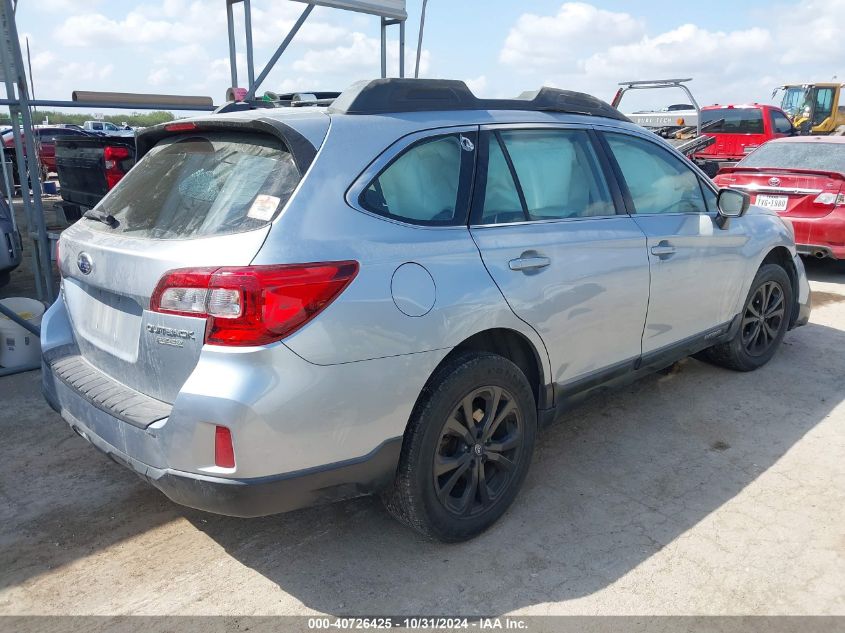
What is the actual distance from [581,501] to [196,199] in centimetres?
214

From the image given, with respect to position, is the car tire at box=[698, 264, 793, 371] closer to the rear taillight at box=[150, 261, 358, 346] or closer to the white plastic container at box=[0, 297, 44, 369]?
the rear taillight at box=[150, 261, 358, 346]

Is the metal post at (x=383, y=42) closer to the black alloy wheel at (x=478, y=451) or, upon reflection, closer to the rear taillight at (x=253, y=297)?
the black alloy wheel at (x=478, y=451)

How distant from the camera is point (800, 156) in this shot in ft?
26.2

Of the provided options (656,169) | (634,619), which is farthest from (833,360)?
(634,619)

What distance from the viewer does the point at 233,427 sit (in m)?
2.19

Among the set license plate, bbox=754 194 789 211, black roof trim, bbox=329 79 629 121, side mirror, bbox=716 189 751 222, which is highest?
black roof trim, bbox=329 79 629 121

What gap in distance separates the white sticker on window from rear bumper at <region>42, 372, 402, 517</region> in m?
0.82

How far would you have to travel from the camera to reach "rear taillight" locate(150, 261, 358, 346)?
7.19 feet

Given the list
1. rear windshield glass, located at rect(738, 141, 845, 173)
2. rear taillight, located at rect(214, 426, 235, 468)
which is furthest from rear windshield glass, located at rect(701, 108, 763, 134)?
rear taillight, located at rect(214, 426, 235, 468)

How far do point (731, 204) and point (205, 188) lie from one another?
3.08 meters

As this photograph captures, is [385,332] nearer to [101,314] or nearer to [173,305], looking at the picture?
[173,305]

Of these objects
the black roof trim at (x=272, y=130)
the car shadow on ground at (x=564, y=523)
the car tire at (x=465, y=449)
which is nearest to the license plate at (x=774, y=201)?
the car shadow on ground at (x=564, y=523)

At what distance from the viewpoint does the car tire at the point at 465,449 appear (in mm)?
2623

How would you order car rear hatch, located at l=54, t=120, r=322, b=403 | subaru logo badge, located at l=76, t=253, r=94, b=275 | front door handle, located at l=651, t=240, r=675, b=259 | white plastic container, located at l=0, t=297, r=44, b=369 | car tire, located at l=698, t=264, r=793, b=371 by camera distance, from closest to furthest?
car rear hatch, located at l=54, t=120, r=322, b=403, subaru logo badge, located at l=76, t=253, r=94, b=275, front door handle, located at l=651, t=240, r=675, b=259, car tire, located at l=698, t=264, r=793, b=371, white plastic container, located at l=0, t=297, r=44, b=369
